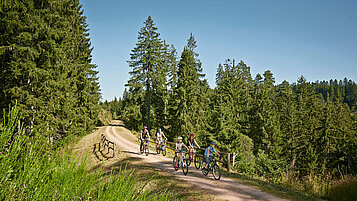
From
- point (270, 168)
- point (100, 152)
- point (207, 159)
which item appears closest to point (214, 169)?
point (207, 159)

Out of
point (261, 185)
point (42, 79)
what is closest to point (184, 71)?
point (42, 79)

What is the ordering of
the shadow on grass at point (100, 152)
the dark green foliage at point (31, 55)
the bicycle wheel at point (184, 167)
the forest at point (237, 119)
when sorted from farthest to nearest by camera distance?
1. the forest at point (237, 119)
2. the shadow on grass at point (100, 152)
3. the dark green foliage at point (31, 55)
4. the bicycle wheel at point (184, 167)

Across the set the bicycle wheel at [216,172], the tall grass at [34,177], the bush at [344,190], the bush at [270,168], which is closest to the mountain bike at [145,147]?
the bicycle wheel at [216,172]

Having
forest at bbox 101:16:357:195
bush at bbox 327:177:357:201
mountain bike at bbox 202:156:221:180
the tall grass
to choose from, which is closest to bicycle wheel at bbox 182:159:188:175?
mountain bike at bbox 202:156:221:180

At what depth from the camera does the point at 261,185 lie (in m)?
12.5

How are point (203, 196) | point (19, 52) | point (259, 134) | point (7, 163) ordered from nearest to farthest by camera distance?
point (7, 163)
point (203, 196)
point (19, 52)
point (259, 134)

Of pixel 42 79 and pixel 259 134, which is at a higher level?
pixel 42 79

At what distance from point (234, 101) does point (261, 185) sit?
105 feet

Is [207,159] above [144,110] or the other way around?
the other way around

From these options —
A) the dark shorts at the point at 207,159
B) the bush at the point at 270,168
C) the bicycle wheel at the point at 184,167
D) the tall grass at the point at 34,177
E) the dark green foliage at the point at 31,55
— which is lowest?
the bush at the point at 270,168

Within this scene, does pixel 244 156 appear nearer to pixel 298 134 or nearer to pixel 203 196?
pixel 298 134

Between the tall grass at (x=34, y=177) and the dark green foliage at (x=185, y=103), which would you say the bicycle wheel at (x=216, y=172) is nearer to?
the tall grass at (x=34, y=177)

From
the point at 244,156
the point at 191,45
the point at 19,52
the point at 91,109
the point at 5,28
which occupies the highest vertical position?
the point at 191,45

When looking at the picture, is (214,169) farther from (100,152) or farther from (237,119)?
(237,119)
